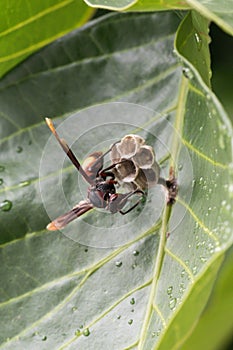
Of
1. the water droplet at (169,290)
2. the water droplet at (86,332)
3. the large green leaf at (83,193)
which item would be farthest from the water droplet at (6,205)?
the water droplet at (169,290)

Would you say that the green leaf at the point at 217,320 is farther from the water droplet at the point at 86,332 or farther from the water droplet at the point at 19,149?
the water droplet at the point at 19,149

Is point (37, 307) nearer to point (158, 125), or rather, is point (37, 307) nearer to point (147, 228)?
point (147, 228)

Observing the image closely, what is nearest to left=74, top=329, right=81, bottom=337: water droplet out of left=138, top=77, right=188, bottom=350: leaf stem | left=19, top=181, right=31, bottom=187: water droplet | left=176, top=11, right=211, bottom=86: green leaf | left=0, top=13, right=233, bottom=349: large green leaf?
left=0, top=13, right=233, bottom=349: large green leaf

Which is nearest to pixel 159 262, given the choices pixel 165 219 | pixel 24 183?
pixel 165 219

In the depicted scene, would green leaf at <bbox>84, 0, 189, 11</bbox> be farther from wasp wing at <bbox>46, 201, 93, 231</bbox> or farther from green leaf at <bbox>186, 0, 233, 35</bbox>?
wasp wing at <bbox>46, 201, 93, 231</bbox>

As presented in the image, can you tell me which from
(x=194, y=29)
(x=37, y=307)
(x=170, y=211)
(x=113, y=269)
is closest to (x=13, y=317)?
(x=37, y=307)

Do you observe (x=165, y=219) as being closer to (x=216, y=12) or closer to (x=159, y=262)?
(x=159, y=262)
